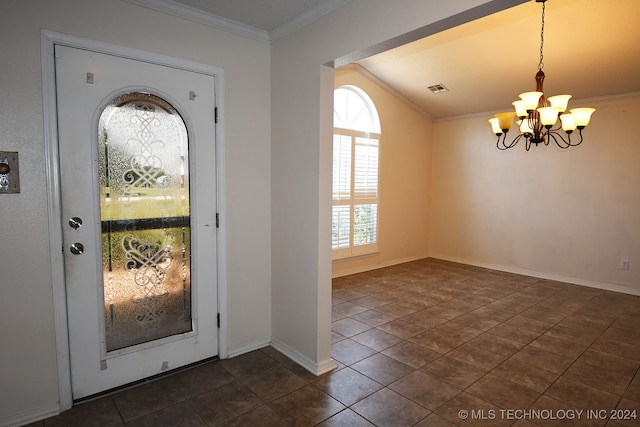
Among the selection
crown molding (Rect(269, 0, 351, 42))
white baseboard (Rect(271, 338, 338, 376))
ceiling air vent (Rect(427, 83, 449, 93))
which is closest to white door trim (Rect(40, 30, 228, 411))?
crown molding (Rect(269, 0, 351, 42))

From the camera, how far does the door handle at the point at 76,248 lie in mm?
2107

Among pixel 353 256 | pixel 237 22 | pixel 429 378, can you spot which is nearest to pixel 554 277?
pixel 353 256

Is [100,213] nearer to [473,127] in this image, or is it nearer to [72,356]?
[72,356]

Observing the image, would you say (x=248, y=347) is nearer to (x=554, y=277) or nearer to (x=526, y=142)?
(x=526, y=142)

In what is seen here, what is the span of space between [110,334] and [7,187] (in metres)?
1.05

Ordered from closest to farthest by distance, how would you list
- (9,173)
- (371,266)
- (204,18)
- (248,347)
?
(9,173)
(204,18)
(248,347)
(371,266)

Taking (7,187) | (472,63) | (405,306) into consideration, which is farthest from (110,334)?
(472,63)

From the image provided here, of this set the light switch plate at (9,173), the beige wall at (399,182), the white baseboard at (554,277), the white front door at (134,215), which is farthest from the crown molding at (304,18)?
the white baseboard at (554,277)

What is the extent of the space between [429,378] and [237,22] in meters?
2.93

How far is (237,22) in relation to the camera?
8.52 feet

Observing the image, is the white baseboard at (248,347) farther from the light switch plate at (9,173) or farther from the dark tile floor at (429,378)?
the light switch plate at (9,173)

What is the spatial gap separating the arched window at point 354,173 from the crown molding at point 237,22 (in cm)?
218

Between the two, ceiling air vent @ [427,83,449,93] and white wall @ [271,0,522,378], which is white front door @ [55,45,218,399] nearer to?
white wall @ [271,0,522,378]

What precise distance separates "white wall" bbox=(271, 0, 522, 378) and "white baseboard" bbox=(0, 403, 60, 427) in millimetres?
1490
